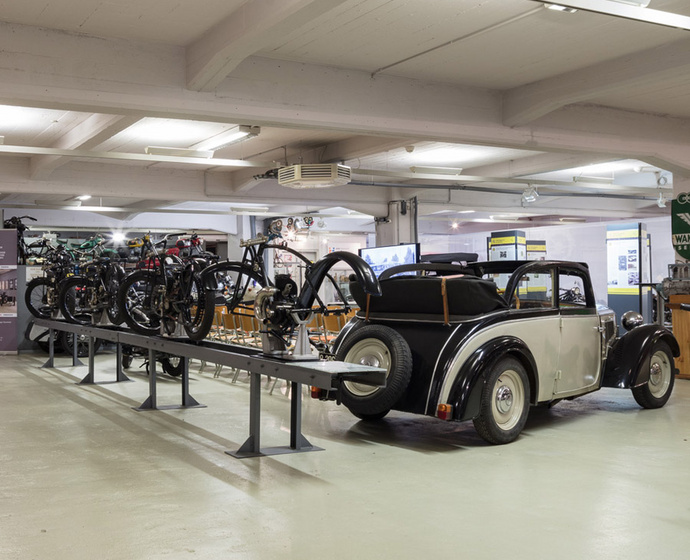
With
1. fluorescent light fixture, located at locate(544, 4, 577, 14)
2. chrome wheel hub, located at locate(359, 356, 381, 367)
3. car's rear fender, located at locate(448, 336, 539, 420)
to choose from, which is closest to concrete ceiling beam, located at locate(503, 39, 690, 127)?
fluorescent light fixture, located at locate(544, 4, 577, 14)

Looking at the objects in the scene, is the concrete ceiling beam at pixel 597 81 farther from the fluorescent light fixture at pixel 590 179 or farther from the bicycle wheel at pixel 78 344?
the bicycle wheel at pixel 78 344

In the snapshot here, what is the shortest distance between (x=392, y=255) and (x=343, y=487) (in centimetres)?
892

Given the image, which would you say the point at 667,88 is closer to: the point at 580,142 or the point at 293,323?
the point at 580,142

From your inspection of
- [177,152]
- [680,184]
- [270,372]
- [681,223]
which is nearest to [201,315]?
[270,372]

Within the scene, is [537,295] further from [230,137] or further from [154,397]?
[230,137]

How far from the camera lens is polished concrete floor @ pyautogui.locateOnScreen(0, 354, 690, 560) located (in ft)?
11.4

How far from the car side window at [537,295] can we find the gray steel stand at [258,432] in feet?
6.44

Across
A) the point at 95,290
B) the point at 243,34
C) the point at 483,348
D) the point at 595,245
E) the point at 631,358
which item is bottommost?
the point at 631,358

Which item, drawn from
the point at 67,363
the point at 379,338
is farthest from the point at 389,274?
the point at 67,363

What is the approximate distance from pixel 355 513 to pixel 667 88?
19.7 ft

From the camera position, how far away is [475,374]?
5.33 meters

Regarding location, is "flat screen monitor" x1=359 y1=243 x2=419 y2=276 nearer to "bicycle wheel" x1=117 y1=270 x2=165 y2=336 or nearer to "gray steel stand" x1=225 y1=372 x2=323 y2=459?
"bicycle wheel" x1=117 y1=270 x2=165 y2=336

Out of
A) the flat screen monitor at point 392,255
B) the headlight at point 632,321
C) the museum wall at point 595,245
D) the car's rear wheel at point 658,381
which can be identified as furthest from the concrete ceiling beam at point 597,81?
the museum wall at point 595,245

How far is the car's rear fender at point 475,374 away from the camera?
527cm
